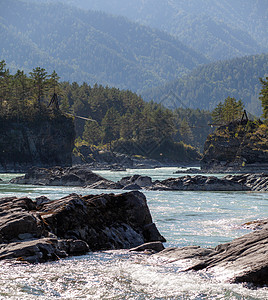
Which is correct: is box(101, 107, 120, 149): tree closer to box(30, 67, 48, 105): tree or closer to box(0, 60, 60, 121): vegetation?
box(0, 60, 60, 121): vegetation

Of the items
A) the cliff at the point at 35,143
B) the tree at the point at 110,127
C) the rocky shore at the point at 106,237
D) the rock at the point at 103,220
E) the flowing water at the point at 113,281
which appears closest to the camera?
the flowing water at the point at 113,281

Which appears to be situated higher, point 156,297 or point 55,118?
point 55,118

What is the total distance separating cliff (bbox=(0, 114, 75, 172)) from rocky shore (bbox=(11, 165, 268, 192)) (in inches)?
1934

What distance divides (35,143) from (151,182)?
65394 millimetres

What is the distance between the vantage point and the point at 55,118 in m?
123

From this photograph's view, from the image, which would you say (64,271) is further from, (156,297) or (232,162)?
(232,162)

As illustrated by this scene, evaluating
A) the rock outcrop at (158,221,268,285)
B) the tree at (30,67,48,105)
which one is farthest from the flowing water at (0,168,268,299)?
the tree at (30,67,48,105)

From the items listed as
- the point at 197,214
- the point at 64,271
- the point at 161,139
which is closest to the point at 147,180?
the point at 197,214

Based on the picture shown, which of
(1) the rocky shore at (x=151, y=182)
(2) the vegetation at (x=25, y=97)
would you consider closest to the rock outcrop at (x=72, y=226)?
(1) the rocky shore at (x=151, y=182)

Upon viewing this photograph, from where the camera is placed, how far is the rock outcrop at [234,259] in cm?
1105

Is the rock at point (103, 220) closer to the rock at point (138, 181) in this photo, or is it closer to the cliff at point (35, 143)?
the rock at point (138, 181)

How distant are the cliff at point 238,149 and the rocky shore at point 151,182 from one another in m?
47.1

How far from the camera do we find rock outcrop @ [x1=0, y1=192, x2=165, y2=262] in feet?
45.9

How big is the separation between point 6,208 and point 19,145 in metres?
101
